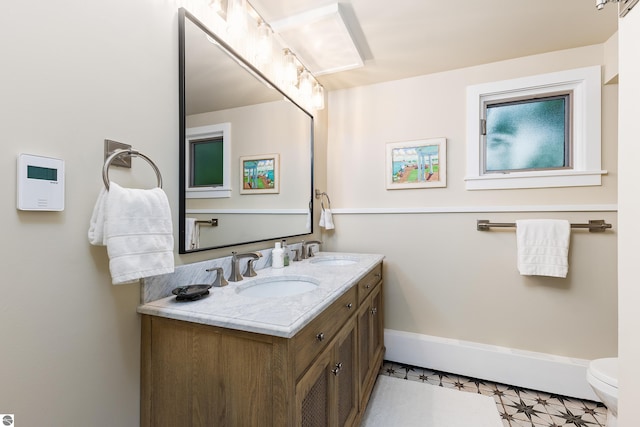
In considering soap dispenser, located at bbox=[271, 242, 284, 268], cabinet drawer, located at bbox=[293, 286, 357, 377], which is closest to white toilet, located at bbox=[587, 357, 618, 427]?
cabinet drawer, located at bbox=[293, 286, 357, 377]

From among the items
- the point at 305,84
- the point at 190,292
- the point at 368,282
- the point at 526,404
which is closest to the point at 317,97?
the point at 305,84

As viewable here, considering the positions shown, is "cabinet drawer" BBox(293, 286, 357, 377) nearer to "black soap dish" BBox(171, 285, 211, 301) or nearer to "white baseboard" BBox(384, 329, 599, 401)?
"black soap dish" BBox(171, 285, 211, 301)

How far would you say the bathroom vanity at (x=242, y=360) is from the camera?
74cm

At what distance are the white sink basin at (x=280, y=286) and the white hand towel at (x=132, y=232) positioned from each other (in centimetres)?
48

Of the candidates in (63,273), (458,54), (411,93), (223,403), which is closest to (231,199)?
(63,273)

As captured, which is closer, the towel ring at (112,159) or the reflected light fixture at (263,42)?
the towel ring at (112,159)

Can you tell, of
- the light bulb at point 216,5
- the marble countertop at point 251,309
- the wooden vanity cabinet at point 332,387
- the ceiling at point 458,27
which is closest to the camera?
the marble countertop at point 251,309

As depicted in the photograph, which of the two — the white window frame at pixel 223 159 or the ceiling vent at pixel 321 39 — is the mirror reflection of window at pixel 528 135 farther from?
the white window frame at pixel 223 159

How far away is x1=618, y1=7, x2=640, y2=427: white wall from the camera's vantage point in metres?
0.64

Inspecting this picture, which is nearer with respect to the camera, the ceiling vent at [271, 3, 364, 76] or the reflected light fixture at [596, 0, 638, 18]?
the reflected light fixture at [596, 0, 638, 18]

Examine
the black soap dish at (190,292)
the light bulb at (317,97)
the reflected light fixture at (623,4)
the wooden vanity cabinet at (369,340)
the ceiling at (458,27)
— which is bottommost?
the wooden vanity cabinet at (369,340)

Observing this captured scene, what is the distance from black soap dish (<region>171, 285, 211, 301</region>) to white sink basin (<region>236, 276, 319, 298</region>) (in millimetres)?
254

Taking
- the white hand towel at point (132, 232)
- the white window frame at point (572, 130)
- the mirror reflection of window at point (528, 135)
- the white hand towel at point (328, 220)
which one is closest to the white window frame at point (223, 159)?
the white hand towel at point (132, 232)

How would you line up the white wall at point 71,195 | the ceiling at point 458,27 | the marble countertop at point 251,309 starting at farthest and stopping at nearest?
1. the ceiling at point 458,27
2. the marble countertop at point 251,309
3. the white wall at point 71,195
